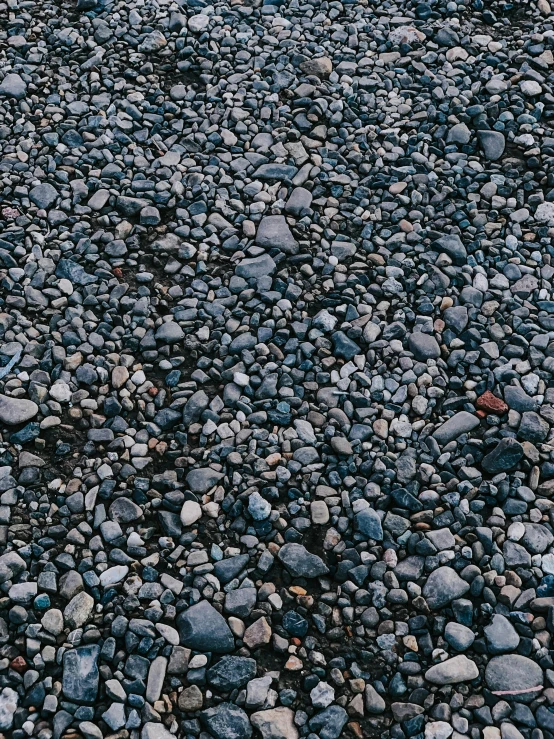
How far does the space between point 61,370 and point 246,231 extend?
1.47m

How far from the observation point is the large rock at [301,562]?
155 inches

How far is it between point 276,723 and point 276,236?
9.44ft

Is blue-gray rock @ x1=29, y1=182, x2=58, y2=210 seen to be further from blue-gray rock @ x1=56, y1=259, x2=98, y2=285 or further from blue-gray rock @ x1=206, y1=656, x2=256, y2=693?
blue-gray rock @ x1=206, y1=656, x2=256, y2=693

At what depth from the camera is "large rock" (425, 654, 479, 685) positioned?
3609 mm

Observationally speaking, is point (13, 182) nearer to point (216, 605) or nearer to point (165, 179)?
point (165, 179)

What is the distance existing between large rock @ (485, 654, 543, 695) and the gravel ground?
0.04ft

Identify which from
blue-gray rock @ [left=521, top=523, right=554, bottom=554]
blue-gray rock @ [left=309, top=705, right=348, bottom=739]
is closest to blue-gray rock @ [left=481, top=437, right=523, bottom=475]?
blue-gray rock @ [left=521, top=523, right=554, bottom=554]

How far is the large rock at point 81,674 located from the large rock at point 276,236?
8.57ft

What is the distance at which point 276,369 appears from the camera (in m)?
4.66

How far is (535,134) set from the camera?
19.2ft

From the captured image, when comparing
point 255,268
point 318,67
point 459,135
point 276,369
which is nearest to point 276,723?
point 276,369

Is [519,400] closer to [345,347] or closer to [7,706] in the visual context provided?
[345,347]

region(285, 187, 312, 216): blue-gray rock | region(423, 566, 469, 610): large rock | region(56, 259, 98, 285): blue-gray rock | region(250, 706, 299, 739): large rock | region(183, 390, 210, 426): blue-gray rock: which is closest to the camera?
region(250, 706, 299, 739): large rock

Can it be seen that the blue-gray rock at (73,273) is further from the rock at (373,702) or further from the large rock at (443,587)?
the rock at (373,702)
